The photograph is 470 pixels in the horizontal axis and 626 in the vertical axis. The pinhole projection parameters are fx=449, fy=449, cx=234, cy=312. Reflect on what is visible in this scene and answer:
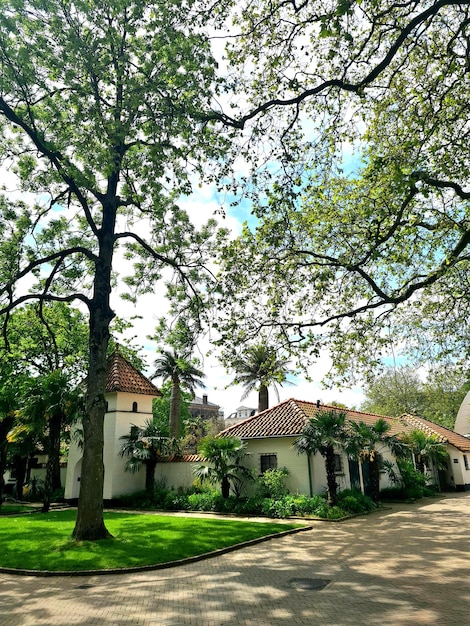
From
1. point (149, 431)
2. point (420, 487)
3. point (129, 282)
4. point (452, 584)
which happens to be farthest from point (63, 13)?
point (420, 487)

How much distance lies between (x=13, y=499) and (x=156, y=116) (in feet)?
91.9

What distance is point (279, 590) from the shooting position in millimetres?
8688

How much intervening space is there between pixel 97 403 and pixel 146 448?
11.5 metres

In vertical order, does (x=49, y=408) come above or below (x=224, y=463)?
above

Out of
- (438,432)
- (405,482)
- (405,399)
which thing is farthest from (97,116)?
(405,399)

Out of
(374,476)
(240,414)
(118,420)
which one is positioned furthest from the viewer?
(240,414)

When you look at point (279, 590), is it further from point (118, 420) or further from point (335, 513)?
point (118, 420)

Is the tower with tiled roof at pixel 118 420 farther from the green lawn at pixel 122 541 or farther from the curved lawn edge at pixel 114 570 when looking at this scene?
the curved lawn edge at pixel 114 570

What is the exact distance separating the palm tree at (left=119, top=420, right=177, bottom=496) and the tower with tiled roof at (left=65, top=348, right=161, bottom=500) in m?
0.48

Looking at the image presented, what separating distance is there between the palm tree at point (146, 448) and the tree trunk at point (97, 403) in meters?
10.4

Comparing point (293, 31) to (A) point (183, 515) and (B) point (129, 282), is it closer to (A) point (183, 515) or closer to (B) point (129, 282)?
(B) point (129, 282)

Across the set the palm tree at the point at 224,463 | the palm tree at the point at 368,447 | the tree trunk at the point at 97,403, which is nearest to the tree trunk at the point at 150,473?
the palm tree at the point at 224,463

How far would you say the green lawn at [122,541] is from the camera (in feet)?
36.7

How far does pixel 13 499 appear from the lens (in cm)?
2911
